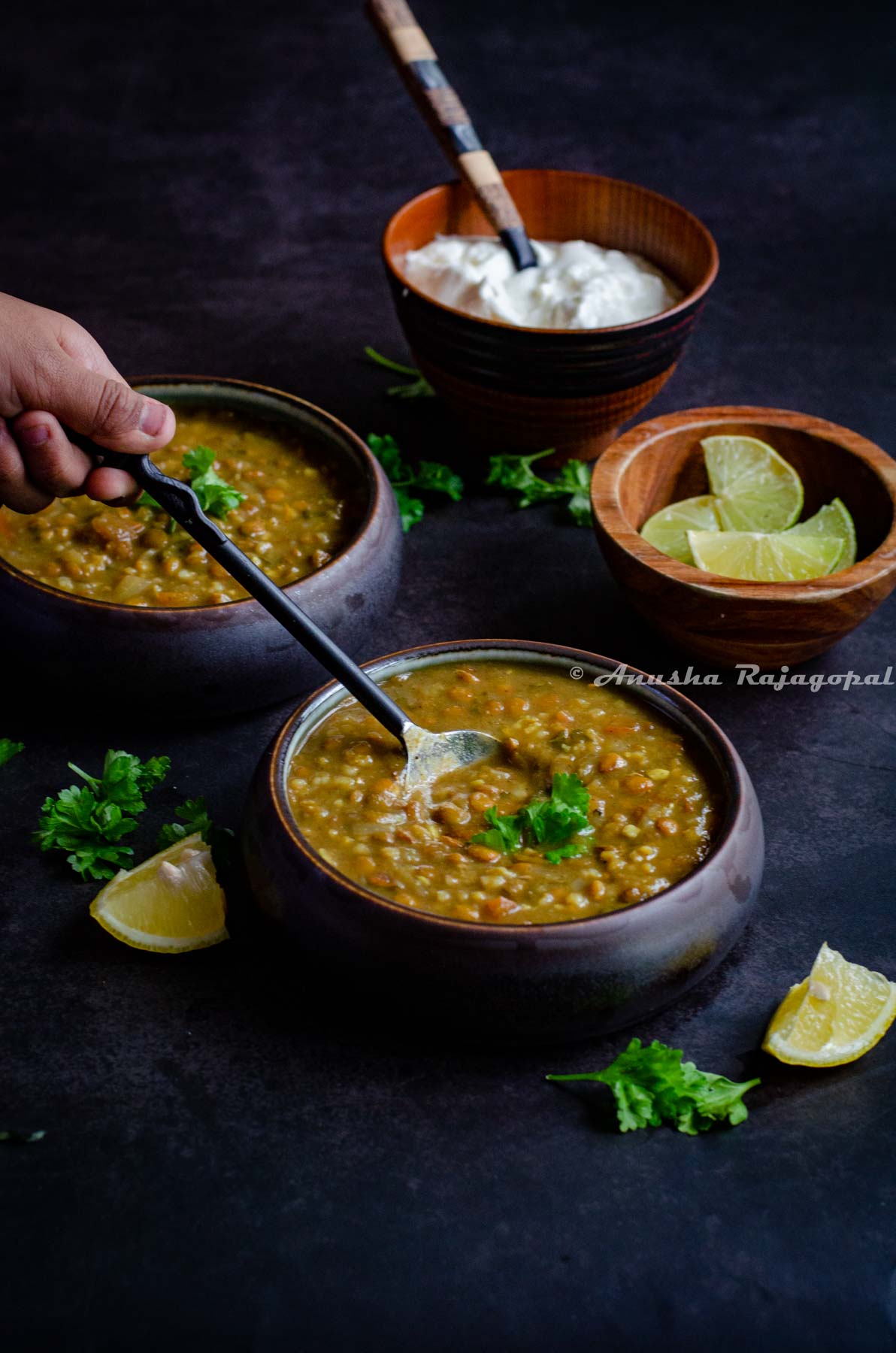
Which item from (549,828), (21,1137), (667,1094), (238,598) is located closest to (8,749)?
(238,598)

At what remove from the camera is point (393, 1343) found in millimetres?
2070

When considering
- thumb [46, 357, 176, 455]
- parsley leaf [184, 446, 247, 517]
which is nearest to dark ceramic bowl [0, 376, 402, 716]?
parsley leaf [184, 446, 247, 517]

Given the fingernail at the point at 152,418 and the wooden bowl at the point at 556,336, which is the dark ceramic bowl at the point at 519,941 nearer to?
the fingernail at the point at 152,418

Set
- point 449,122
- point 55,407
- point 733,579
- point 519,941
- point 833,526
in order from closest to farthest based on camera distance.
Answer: point 519,941, point 55,407, point 733,579, point 833,526, point 449,122

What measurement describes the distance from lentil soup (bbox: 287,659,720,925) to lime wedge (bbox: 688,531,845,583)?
0.59m

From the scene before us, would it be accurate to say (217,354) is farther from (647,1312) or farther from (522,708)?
(647,1312)

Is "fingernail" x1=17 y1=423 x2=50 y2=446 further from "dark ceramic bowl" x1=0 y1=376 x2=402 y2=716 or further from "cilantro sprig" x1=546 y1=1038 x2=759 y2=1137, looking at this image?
"cilantro sprig" x1=546 y1=1038 x2=759 y2=1137

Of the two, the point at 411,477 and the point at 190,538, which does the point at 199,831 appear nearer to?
the point at 190,538

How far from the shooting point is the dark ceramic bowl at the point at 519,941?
2285mm

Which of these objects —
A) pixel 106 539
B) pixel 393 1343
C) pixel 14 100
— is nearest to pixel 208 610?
pixel 106 539

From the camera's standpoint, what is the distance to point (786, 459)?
3639mm

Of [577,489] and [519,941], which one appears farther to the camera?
[577,489]

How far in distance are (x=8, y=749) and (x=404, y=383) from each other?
6.31 feet

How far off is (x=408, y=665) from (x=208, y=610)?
45 centimetres
